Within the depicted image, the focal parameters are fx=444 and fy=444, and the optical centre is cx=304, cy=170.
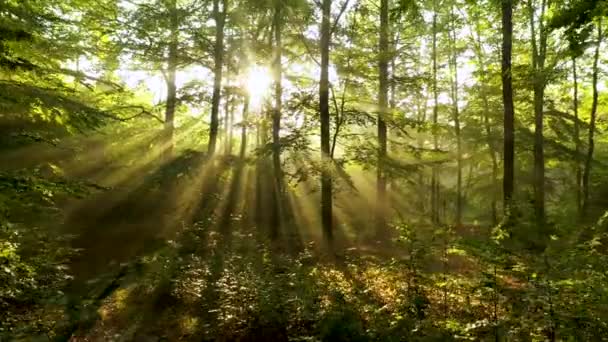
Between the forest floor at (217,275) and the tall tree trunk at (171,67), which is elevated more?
the tall tree trunk at (171,67)

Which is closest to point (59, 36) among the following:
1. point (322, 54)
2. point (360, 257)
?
point (322, 54)

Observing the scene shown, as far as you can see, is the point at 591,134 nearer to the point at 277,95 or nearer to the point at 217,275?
the point at 277,95

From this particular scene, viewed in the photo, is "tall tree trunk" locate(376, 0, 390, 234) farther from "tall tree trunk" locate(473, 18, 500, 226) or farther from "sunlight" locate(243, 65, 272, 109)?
"tall tree trunk" locate(473, 18, 500, 226)

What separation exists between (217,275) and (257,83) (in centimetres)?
1223

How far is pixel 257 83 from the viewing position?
21.5 metres

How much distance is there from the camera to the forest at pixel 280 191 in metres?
→ 6.98

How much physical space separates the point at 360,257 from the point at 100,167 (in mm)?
11555

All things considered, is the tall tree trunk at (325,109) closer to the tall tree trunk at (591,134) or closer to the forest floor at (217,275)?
the forest floor at (217,275)

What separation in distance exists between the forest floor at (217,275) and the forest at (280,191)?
2.8 inches

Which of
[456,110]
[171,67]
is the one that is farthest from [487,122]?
[171,67]

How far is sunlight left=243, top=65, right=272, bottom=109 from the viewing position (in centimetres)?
2067

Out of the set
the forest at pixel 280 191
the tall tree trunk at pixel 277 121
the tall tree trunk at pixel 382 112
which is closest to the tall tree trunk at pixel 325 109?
the forest at pixel 280 191

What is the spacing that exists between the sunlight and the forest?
11 centimetres

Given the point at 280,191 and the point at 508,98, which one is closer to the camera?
the point at 508,98
